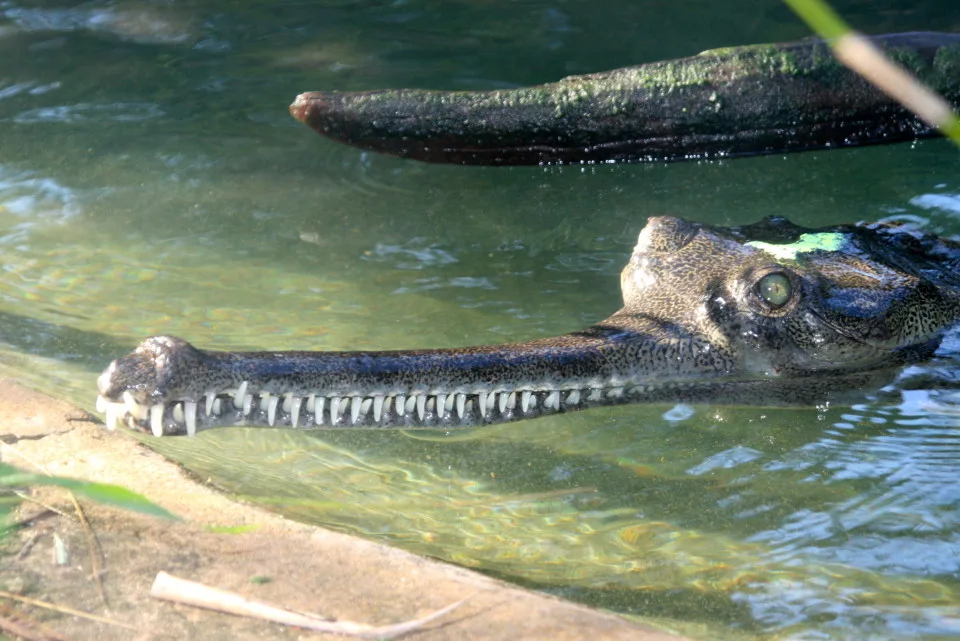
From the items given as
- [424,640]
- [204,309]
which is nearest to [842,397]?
[424,640]

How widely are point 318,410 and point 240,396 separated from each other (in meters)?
0.28

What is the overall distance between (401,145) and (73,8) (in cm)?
431

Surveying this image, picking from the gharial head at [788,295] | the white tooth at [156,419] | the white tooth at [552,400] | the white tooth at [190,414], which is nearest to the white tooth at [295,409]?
the white tooth at [190,414]

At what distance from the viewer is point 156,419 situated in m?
3.30

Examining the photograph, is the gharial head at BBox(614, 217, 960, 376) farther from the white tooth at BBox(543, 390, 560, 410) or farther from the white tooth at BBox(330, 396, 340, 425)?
the white tooth at BBox(330, 396, 340, 425)

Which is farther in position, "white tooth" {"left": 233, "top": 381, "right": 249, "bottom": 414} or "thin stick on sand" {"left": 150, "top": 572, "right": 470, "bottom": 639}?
"white tooth" {"left": 233, "top": 381, "right": 249, "bottom": 414}

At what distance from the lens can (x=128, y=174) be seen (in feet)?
22.6

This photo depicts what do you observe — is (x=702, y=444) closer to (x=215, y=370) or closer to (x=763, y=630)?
(x=763, y=630)

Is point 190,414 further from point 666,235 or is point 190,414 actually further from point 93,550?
point 666,235

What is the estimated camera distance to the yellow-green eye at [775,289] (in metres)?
4.57

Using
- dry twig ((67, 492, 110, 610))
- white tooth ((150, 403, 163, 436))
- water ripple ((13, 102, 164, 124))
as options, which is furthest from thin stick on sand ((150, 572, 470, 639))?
water ripple ((13, 102, 164, 124))

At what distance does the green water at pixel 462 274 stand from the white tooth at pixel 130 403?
0.79 meters

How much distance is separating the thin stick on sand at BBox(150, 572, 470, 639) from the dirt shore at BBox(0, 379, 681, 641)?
0.08ft

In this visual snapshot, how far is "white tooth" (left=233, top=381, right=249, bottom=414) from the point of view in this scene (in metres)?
3.35
